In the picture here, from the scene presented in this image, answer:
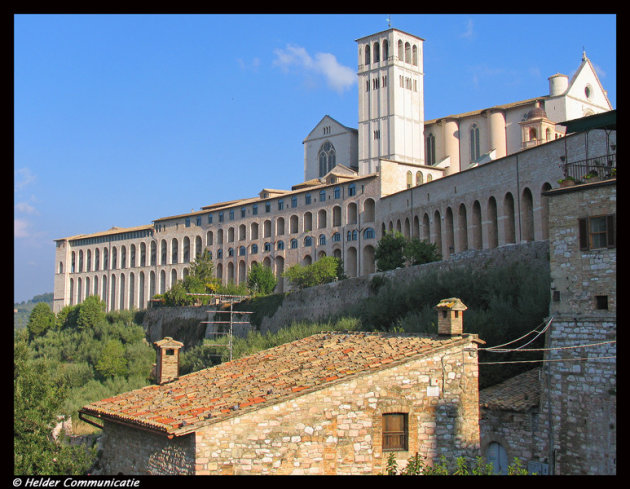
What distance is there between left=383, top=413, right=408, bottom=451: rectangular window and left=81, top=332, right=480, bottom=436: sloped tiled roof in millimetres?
1074

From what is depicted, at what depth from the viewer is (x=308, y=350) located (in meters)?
18.8

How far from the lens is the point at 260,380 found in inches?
631

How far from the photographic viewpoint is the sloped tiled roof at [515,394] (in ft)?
59.0

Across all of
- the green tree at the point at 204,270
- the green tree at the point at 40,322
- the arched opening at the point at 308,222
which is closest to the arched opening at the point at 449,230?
the arched opening at the point at 308,222

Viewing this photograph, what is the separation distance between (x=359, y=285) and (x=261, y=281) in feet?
78.6

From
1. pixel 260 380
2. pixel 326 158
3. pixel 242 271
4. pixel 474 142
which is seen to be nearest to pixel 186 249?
pixel 242 271

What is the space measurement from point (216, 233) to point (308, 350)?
191 ft

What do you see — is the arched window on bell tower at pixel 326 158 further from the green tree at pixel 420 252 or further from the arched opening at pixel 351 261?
the green tree at pixel 420 252

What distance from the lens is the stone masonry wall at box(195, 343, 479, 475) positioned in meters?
13.1

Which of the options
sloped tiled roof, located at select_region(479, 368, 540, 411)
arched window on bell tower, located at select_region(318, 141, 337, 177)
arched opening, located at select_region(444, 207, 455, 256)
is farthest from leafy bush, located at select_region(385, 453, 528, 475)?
arched window on bell tower, located at select_region(318, 141, 337, 177)

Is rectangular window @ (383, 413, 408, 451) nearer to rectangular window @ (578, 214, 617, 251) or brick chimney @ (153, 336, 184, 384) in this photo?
rectangular window @ (578, 214, 617, 251)

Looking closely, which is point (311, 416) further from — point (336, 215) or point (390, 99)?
point (390, 99)

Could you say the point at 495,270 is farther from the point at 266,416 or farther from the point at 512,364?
the point at 266,416
